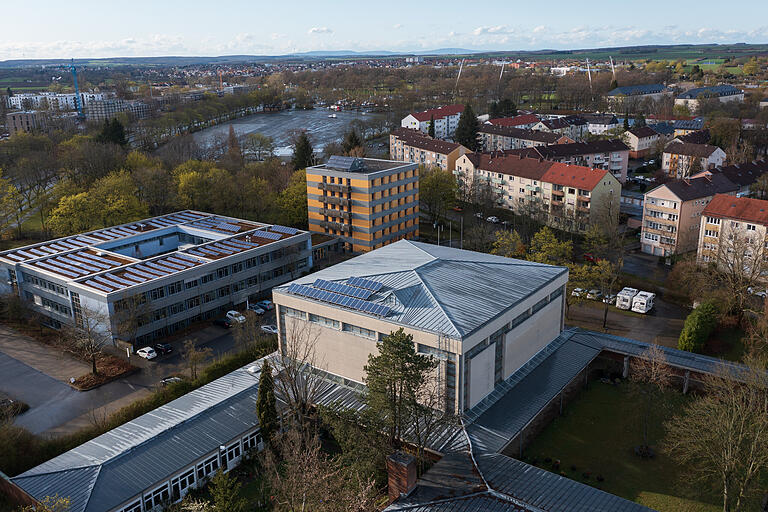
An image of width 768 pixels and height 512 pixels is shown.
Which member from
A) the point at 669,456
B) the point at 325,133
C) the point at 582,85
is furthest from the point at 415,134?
the point at 582,85

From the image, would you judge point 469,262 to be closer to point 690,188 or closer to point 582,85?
point 690,188

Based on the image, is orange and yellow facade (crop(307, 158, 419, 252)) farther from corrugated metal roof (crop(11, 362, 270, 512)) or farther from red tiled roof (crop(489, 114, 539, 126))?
red tiled roof (crop(489, 114, 539, 126))

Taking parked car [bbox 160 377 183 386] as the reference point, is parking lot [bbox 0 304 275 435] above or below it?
below

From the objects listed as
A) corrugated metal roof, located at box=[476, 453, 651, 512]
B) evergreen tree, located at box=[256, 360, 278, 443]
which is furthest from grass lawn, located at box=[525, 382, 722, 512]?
evergreen tree, located at box=[256, 360, 278, 443]

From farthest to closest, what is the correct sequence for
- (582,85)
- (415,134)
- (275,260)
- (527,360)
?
(582,85)
(415,134)
(275,260)
(527,360)

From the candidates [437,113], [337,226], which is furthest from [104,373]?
[437,113]

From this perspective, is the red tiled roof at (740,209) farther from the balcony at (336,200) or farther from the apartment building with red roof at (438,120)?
the apartment building with red roof at (438,120)

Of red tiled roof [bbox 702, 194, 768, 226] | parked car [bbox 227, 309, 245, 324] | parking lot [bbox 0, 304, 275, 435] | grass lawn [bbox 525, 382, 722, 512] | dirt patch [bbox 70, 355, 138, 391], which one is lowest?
grass lawn [bbox 525, 382, 722, 512]
